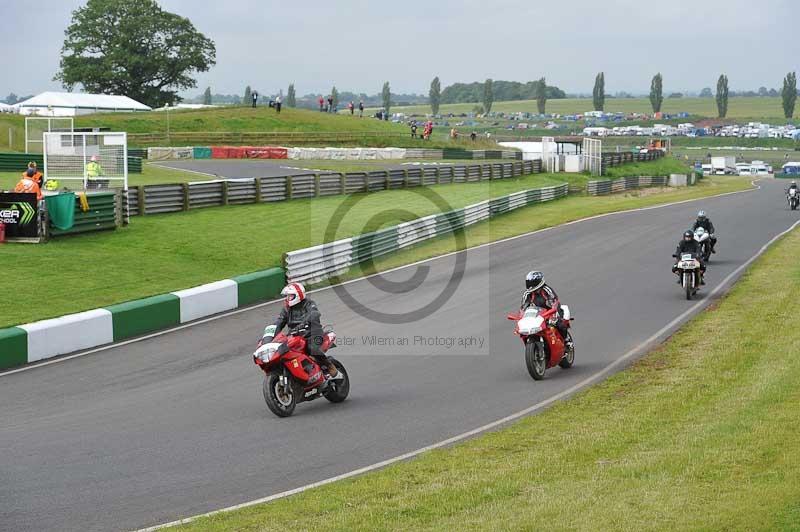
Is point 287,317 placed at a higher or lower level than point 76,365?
higher

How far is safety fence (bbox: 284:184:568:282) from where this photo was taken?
25250 millimetres

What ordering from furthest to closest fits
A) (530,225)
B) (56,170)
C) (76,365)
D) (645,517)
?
(530,225) < (56,170) < (76,365) < (645,517)

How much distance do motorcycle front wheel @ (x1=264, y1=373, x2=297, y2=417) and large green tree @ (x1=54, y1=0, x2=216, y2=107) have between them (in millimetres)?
101383

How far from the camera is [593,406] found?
13422 mm

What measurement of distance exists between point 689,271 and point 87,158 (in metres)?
16.7

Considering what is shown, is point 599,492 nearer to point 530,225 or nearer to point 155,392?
point 155,392

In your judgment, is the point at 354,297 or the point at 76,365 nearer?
the point at 76,365

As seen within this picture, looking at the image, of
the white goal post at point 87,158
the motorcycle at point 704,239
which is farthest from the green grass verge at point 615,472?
the white goal post at point 87,158

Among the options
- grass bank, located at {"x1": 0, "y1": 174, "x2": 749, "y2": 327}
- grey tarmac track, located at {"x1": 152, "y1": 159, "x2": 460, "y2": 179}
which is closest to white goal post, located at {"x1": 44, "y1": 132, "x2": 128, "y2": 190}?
grass bank, located at {"x1": 0, "y1": 174, "x2": 749, "y2": 327}

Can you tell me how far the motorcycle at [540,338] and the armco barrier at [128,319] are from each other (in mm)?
7387

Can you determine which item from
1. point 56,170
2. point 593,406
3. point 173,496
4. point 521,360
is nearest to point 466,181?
point 56,170

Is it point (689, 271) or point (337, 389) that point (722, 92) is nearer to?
point (689, 271)

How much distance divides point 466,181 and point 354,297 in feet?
96.0

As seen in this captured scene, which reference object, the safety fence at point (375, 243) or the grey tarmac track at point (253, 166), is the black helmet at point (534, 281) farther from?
the grey tarmac track at point (253, 166)
